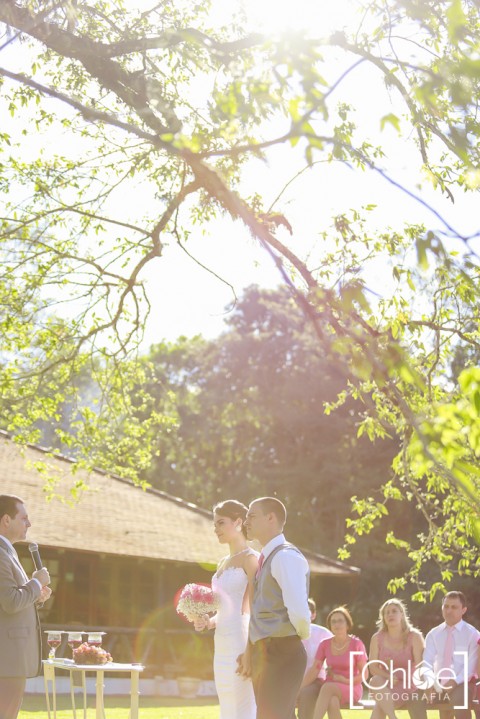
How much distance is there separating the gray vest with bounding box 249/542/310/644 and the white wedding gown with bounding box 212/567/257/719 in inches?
26.9

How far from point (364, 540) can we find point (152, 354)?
51.8 feet

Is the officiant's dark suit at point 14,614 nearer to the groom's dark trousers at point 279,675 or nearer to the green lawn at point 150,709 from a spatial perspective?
the groom's dark trousers at point 279,675

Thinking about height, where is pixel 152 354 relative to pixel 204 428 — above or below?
above

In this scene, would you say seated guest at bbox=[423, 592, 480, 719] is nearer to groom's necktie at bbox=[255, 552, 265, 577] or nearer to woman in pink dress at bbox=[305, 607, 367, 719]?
woman in pink dress at bbox=[305, 607, 367, 719]

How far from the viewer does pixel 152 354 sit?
4984 centimetres

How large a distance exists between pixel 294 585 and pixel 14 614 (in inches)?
70.7

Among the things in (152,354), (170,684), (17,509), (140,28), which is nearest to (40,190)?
(140,28)

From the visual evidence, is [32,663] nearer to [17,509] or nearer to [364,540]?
[17,509]

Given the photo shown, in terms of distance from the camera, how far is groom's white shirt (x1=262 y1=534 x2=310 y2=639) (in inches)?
245

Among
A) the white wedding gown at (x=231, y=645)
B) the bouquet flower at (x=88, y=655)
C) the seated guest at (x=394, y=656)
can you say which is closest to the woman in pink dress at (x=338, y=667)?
the seated guest at (x=394, y=656)

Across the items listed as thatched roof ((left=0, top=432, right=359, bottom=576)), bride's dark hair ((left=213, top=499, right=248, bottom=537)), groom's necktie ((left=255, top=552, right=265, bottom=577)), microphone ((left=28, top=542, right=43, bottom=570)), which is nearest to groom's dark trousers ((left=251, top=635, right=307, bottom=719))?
groom's necktie ((left=255, top=552, right=265, bottom=577))

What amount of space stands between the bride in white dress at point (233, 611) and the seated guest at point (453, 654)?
4.48m
